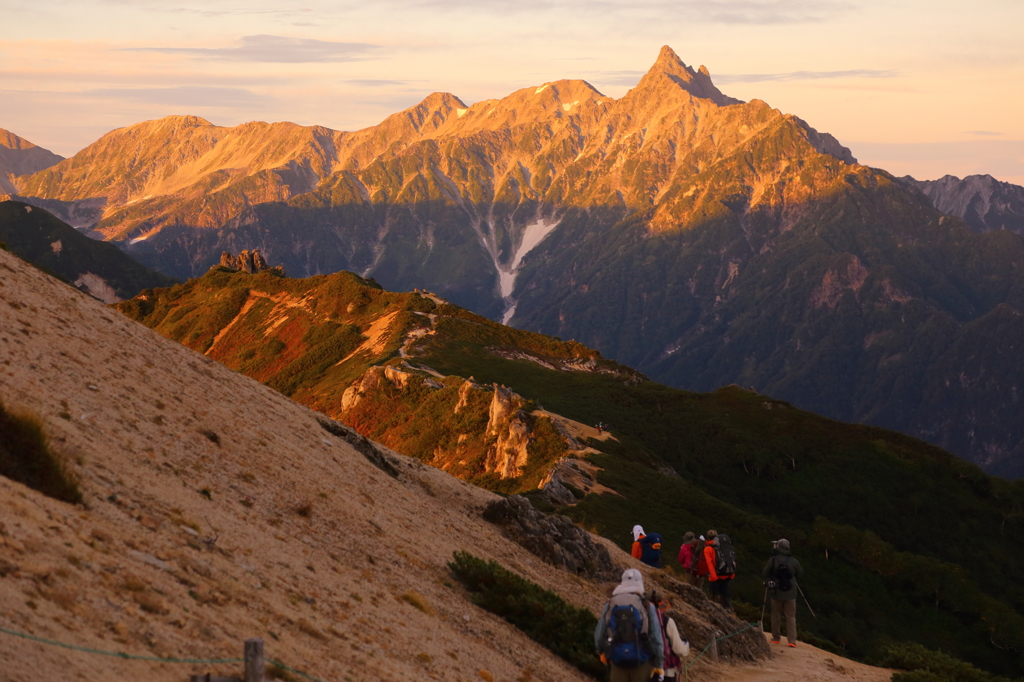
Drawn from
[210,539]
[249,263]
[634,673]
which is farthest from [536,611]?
[249,263]

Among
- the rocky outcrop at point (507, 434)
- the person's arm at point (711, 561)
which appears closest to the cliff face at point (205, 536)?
the person's arm at point (711, 561)

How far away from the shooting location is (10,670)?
984 centimetres

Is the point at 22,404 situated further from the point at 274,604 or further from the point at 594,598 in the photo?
the point at 594,598

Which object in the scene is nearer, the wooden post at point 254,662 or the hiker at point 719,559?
the wooden post at point 254,662

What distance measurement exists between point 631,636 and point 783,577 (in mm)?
14668

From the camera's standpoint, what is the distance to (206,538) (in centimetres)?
1675

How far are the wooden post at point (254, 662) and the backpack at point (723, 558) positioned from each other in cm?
2113

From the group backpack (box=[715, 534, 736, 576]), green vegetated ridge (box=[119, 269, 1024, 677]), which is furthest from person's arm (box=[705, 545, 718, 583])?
green vegetated ridge (box=[119, 269, 1024, 677])

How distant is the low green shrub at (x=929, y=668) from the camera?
27156 mm

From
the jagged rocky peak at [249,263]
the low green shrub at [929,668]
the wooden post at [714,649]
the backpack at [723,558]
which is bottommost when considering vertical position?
the low green shrub at [929,668]

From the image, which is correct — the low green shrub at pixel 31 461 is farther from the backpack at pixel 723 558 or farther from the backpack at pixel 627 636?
the backpack at pixel 723 558

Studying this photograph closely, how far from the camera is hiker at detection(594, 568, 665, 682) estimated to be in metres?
15.3

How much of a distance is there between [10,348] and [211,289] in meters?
140

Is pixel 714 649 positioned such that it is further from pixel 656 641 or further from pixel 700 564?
pixel 656 641
